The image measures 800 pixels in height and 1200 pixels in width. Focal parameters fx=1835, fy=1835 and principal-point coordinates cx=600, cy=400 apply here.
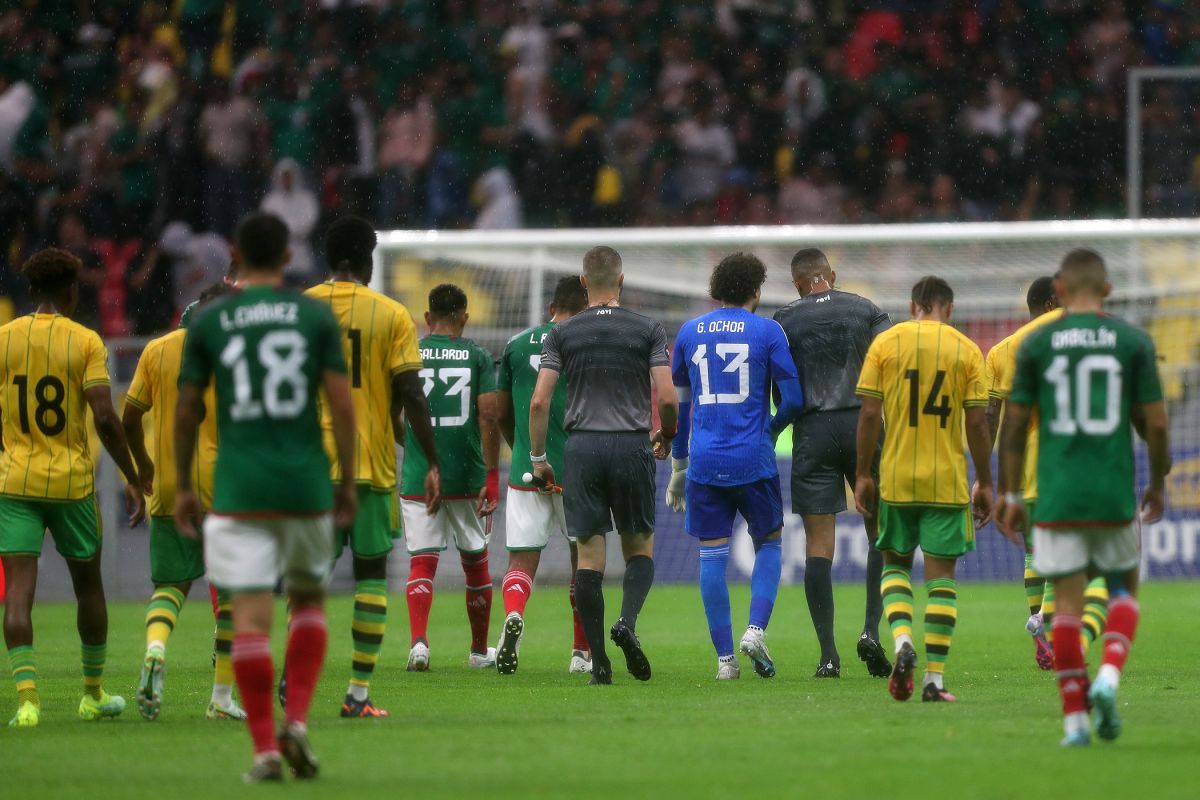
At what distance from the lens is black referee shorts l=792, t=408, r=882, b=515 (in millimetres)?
10383

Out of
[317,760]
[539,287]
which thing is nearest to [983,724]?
[317,760]

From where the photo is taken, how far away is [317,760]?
266 inches

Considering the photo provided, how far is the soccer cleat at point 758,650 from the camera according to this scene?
397 inches

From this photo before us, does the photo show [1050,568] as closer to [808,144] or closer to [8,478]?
[8,478]

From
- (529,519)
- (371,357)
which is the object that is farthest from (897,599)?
(529,519)

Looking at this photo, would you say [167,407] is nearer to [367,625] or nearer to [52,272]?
[52,272]

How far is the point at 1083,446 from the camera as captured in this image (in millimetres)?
7035

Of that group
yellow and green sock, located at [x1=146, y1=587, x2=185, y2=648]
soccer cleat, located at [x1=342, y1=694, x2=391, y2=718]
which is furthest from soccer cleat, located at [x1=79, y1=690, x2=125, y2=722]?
soccer cleat, located at [x1=342, y1=694, x2=391, y2=718]

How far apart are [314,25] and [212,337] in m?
18.9

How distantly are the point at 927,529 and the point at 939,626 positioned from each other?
495mm

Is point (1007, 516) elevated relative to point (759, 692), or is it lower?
elevated

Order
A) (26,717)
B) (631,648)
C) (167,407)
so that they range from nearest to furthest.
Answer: (26,717) → (167,407) → (631,648)

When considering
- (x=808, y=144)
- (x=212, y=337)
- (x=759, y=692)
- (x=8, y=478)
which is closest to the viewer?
(x=212, y=337)

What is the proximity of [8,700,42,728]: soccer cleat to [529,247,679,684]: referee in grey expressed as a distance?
288cm
